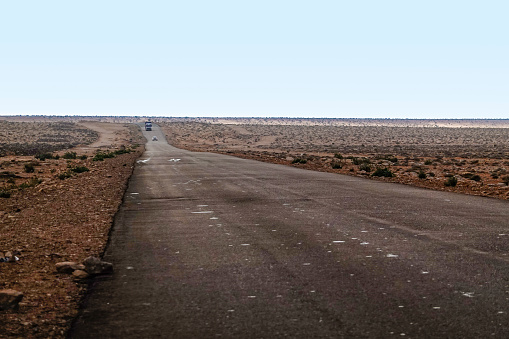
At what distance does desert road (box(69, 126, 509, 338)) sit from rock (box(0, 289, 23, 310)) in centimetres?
88

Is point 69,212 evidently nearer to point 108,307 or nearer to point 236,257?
point 236,257

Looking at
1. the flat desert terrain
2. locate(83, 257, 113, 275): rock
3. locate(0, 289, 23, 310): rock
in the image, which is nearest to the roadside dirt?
locate(0, 289, 23, 310): rock

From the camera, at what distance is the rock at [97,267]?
8.09 metres

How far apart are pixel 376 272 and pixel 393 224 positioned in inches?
176

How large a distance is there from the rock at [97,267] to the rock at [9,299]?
1.49 meters

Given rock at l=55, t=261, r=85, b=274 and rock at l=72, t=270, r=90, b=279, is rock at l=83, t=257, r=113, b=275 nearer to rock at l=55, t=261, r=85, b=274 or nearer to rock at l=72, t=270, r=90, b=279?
rock at l=72, t=270, r=90, b=279

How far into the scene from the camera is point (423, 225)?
39.4 feet

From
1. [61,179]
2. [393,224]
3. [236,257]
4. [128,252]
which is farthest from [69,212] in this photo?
[61,179]

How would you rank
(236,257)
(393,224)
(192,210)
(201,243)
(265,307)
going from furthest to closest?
(192,210) → (393,224) → (201,243) → (236,257) → (265,307)

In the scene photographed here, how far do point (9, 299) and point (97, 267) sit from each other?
1744 millimetres

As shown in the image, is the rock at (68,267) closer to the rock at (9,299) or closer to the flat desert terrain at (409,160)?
the rock at (9,299)

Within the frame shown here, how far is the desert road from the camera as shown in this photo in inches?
226

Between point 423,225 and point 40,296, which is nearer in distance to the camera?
point 40,296

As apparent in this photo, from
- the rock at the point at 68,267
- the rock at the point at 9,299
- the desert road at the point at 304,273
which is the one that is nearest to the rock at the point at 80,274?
the rock at the point at 68,267
